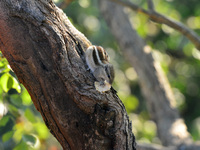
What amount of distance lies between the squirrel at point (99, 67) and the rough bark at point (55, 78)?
5cm

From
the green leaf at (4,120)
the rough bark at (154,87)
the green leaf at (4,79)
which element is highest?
the rough bark at (154,87)

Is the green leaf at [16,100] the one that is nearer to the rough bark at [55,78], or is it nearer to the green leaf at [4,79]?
the green leaf at [4,79]

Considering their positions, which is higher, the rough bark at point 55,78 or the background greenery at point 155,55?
the background greenery at point 155,55

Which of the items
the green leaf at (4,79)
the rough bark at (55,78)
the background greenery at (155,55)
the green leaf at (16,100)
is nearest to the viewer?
the rough bark at (55,78)

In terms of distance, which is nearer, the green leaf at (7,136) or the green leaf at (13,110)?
the green leaf at (7,136)

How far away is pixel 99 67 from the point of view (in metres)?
2.04

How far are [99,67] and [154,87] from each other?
89.0 inches

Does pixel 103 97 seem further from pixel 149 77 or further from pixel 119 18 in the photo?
pixel 119 18

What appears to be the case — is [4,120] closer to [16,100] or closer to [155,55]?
[16,100]

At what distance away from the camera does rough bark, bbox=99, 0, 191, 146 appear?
3951 mm

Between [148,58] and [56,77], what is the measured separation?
280 centimetres

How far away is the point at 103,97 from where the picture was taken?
165 centimetres

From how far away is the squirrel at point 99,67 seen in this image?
1.66 metres

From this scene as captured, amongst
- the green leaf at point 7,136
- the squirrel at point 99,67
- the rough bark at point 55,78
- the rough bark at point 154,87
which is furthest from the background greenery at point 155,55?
the rough bark at point 55,78
